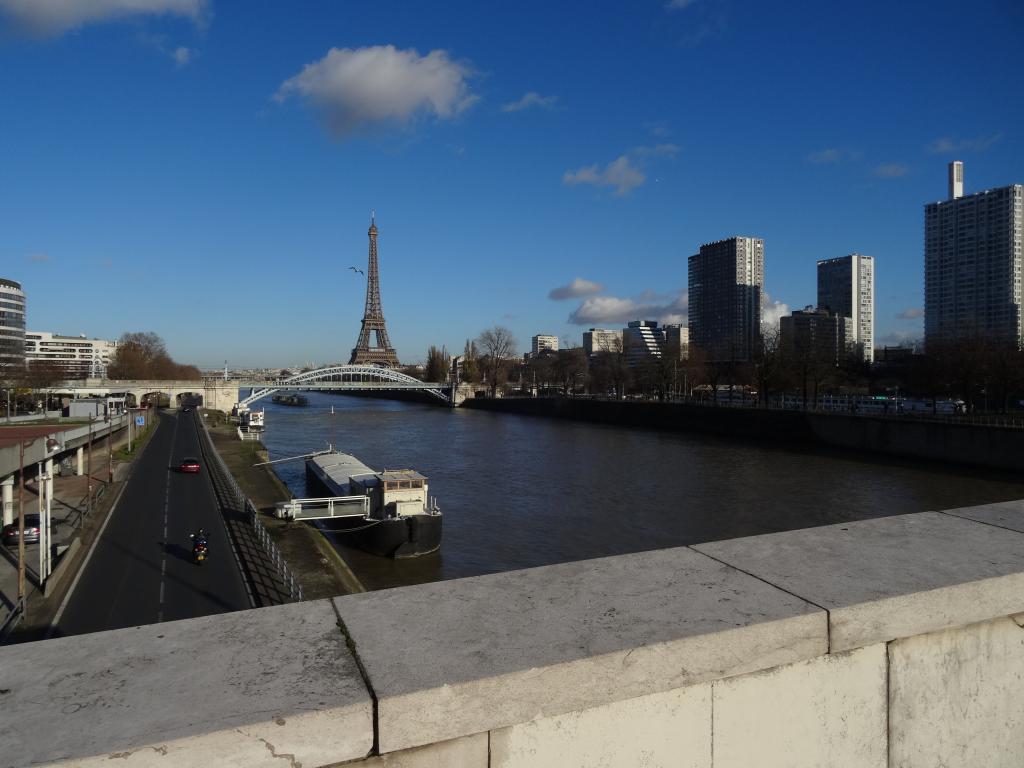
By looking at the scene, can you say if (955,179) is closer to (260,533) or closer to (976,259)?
(976,259)

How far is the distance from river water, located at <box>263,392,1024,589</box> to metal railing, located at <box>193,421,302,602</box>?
2271 mm

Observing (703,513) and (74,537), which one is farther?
(703,513)

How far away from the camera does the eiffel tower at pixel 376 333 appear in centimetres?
12731

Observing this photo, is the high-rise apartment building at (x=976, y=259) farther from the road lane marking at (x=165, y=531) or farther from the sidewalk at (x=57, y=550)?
the sidewalk at (x=57, y=550)

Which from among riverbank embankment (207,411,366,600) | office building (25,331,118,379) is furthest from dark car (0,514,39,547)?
office building (25,331,118,379)

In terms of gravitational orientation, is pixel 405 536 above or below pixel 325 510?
below

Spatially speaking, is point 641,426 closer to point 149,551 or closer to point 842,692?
point 149,551

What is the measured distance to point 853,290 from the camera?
508 feet

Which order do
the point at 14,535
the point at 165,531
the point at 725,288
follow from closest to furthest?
the point at 14,535 → the point at 165,531 → the point at 725,288

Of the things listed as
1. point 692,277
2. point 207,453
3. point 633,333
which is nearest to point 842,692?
point 207,453

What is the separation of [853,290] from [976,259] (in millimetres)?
46742

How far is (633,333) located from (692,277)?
3348cm

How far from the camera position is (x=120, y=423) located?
43.0 meters

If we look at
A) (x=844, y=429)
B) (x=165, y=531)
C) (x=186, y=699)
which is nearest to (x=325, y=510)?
(x=165, y=531)
